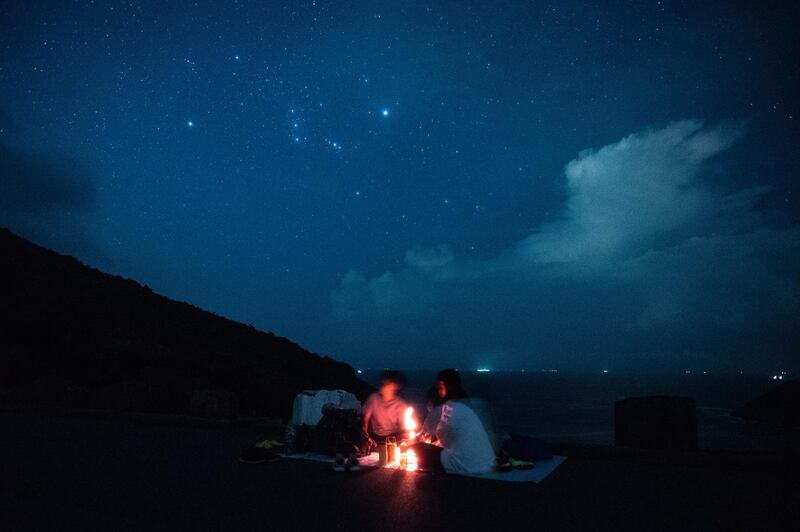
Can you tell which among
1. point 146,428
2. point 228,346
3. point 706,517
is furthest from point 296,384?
point 706,517

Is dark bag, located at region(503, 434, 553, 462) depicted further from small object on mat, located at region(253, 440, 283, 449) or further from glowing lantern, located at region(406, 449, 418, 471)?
small object on mat, located at region(253, 440, 283, 449)

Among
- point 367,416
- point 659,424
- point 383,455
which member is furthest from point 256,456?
point 659,424

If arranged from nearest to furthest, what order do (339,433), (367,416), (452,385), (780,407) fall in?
(452,385) < (367,416) < (339,433) < (780,407)

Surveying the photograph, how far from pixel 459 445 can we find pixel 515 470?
78cm

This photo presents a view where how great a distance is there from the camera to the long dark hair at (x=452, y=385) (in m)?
6.82

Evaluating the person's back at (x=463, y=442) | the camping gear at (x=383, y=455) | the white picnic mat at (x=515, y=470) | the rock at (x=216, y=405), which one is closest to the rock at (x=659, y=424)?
the white picnic mat at (x=515, y=470)

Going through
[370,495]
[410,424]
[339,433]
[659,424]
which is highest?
[659,424]

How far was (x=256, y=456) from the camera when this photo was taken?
7355mm

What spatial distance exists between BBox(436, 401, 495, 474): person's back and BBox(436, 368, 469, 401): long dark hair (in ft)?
0.61

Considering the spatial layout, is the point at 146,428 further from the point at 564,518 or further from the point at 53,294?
the point at 53,294

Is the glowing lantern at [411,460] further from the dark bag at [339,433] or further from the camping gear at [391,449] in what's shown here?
the dark bag at [339,433]

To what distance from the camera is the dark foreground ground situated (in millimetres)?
4770

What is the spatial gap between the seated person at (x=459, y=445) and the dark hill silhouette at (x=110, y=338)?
9.42 m

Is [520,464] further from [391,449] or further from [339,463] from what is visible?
[339,463]
